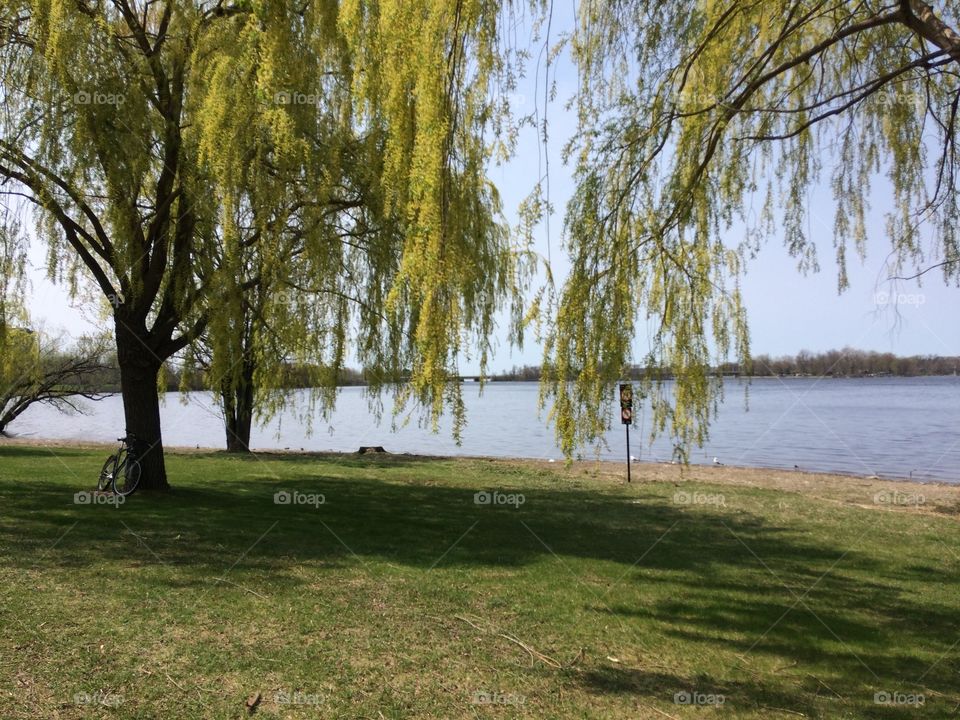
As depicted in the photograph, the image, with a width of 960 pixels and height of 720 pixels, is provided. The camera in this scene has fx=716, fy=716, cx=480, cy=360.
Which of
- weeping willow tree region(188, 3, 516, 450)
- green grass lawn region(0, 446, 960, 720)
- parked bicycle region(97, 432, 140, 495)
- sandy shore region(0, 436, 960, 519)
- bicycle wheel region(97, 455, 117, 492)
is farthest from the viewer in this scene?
sandy shore region(0, 436, 960, 519)

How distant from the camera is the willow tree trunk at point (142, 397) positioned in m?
9.02

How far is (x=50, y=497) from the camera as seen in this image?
8594 millimetres

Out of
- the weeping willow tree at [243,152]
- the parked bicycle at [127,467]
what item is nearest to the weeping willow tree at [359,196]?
the weeping willow tree at [243,152]

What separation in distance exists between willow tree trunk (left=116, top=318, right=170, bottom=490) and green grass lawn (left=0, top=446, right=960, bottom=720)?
47 centimetres

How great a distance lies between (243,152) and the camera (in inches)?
236

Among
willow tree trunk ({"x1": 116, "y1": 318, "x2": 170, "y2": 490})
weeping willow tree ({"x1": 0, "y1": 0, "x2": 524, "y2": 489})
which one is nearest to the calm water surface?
willow tree trunk ({"x1": 116, "y1": 318, "x2": 170, "y2": 490})

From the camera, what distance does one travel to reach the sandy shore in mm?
12758

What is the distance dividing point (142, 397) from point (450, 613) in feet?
19.3

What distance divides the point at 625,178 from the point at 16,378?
1496 cm

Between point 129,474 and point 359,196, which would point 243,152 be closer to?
point 359,196

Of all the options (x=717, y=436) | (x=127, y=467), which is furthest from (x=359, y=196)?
(x=717, y=436)

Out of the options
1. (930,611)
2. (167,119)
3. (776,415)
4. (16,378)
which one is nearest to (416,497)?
(167,119)

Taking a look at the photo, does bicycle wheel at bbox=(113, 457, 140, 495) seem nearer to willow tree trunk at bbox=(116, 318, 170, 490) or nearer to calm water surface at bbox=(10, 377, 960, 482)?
willow tree trunk at bbox=(116, 318, 170, 490)

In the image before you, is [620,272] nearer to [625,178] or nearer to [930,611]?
[625,178]
